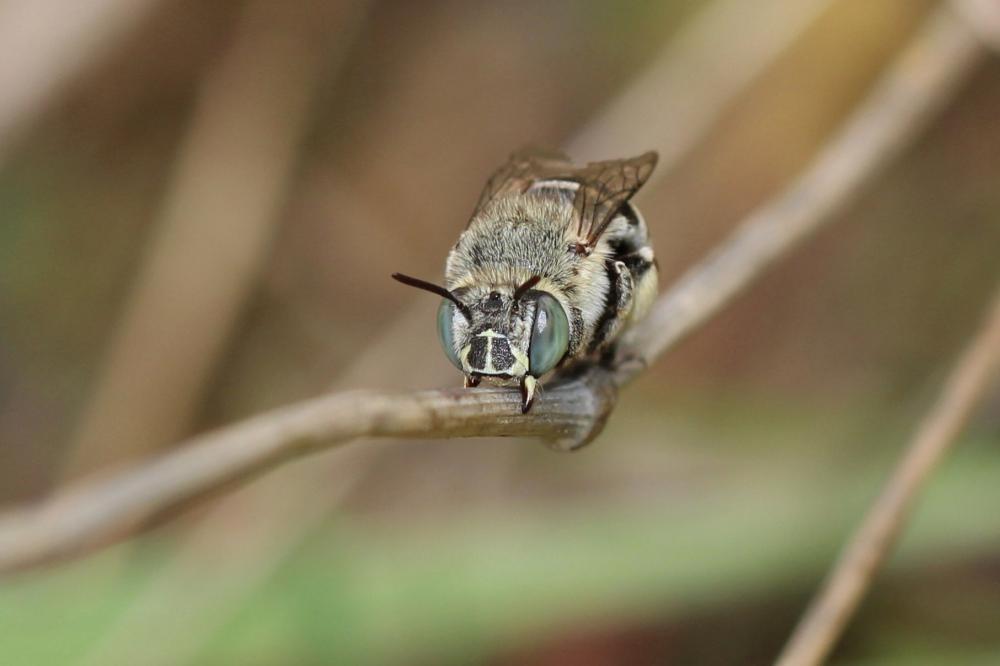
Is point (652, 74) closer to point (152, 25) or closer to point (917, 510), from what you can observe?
point (917, 510)

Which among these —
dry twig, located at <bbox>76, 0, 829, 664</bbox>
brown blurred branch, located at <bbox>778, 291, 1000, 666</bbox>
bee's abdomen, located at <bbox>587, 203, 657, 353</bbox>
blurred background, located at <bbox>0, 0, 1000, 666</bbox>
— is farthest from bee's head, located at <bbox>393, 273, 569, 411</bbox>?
dry twig, located at <bbox>76, 0, 829, 664</bbox>

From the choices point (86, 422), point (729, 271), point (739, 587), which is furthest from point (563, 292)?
point (86, 422)

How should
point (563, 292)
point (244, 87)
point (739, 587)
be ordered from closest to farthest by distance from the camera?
point (563, 292), point (739, 587), point (244, 87)

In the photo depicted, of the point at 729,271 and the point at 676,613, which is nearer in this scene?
the point at 729,271

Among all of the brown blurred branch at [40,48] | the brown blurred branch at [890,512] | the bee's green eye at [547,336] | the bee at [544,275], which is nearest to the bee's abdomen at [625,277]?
the bee at [544,275]

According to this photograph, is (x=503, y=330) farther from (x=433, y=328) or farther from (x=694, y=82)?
(x=694, y=82)

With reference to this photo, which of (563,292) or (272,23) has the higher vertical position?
(272,23)

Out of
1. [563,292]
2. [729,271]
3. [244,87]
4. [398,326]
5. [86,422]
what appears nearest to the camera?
[563,292]

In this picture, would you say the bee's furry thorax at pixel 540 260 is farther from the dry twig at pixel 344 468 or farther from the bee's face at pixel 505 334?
the dry twig at pixel 344 468
